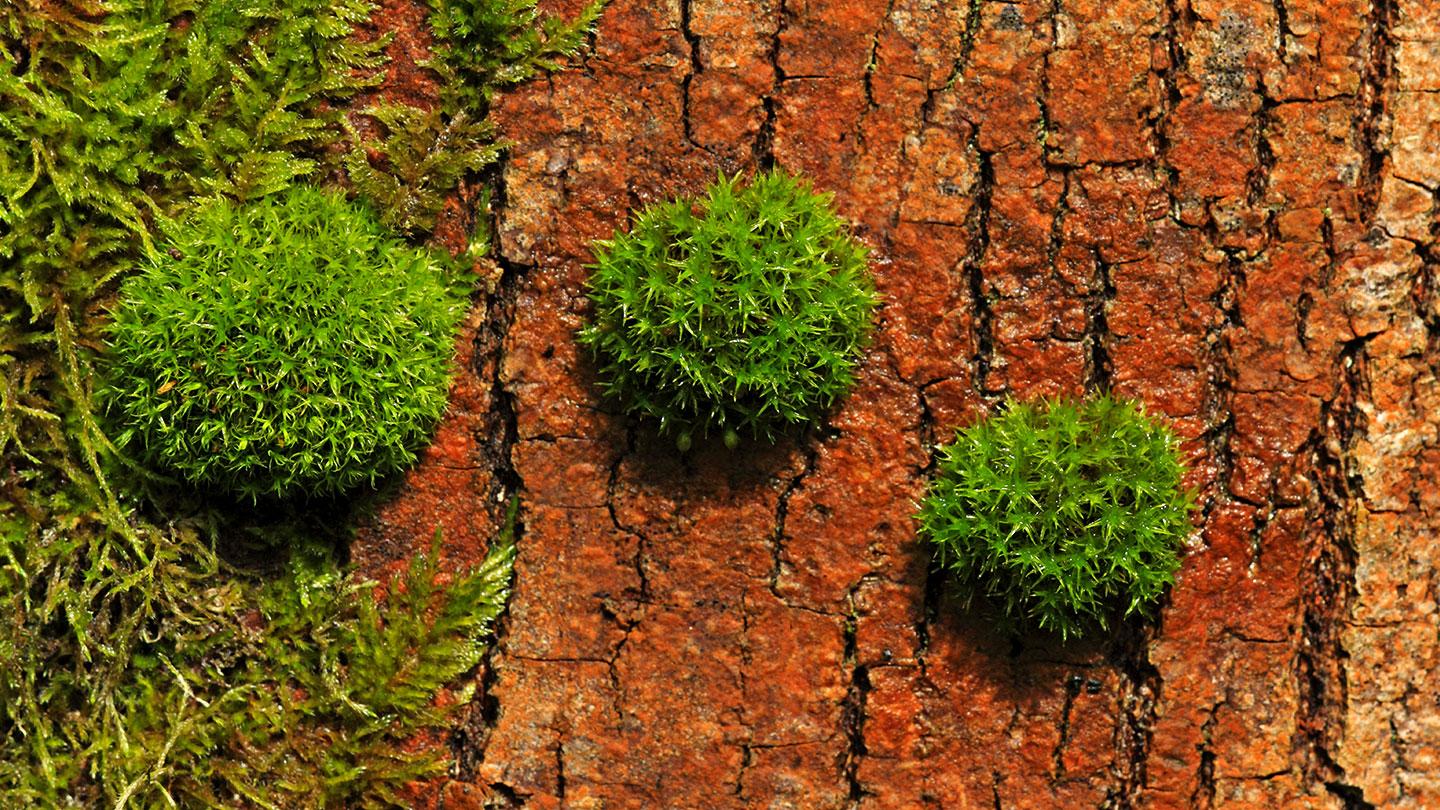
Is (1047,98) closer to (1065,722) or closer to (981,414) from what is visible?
Result: (981,414)

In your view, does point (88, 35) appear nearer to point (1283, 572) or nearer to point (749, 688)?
point (749, 688)

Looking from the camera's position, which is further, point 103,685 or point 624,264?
point 103,685

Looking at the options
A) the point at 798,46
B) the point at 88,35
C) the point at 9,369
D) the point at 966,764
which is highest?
the point at 798,46

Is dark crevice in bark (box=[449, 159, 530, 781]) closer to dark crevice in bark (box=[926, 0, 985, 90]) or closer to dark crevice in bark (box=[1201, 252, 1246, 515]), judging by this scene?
dark crevice in bark (box=[926, 0, 985, 90])

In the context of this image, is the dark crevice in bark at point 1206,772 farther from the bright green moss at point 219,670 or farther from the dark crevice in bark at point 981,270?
the bright green moss at point 219,670

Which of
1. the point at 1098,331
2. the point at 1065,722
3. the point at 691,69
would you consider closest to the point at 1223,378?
the point at 1098,331

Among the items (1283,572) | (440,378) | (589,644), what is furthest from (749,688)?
(1283,572)
